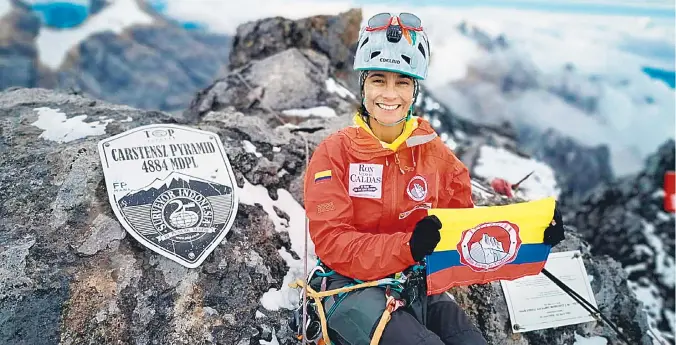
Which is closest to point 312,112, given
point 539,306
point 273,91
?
point 273,91

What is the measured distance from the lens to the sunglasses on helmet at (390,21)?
3605mm

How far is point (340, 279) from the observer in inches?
143

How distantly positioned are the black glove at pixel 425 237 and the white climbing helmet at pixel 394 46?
1.17 meters

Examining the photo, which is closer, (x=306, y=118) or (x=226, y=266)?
(x=226, y=266)

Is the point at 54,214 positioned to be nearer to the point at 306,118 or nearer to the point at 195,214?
the point at 195,214

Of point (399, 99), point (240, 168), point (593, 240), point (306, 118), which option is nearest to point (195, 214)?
point (240, 168)

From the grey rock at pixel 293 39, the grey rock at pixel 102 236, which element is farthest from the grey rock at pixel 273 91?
the grey rock at pixel 102 236

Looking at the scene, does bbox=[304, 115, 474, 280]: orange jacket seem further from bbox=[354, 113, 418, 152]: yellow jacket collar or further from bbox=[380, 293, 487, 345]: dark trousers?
bbox=[380, 293, 487, 345]: dark trousers

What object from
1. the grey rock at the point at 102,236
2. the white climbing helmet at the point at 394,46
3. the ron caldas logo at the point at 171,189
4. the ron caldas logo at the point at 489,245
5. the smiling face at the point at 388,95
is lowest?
the grey rock at the point at 102,236

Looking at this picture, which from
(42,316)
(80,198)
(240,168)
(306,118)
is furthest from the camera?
(306,118)

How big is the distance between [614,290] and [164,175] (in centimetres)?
532

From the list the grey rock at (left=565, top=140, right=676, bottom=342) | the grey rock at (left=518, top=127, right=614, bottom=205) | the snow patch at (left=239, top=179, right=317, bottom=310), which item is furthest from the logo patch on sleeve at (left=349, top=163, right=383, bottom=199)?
the grey rock at (left=518, top=127, right=614, bottom=205)

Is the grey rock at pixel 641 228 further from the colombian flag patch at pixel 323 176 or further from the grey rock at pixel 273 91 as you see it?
the colombian flag patch at pixel 323 176

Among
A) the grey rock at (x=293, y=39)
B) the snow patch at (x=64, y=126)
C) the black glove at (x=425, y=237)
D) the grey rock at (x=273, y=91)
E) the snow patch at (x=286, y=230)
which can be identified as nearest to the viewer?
the black glove at (x=425, y=237)
